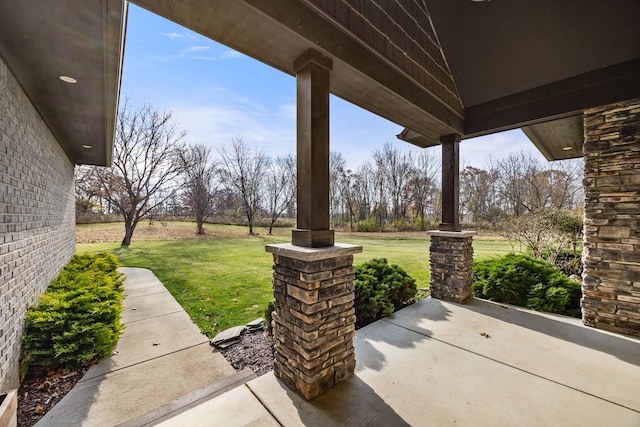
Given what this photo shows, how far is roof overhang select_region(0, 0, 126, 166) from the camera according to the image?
5.73ft

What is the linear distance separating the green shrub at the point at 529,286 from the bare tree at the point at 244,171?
1486cm

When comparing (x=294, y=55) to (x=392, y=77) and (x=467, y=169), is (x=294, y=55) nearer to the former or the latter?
(x=392, y=77)

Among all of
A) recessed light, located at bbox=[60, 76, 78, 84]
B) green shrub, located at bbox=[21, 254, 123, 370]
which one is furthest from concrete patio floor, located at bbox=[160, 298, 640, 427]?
recessed light, located at bbox=[60, 76, 78, 84]

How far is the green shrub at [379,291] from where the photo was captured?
3.59 meters

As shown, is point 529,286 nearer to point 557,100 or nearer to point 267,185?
point 557,100

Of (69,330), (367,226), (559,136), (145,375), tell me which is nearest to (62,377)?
(69,330)

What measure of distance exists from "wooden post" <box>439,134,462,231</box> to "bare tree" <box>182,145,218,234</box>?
14954 millimetres

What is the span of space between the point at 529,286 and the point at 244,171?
55.5 ft

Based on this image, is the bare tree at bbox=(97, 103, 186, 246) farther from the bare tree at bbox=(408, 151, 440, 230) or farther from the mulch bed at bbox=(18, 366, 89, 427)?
the bare tree at bbox=(408, 151, 440, 230)

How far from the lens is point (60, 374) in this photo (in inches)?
99.2

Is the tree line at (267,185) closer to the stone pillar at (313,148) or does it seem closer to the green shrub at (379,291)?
the green shrub at (379,291)

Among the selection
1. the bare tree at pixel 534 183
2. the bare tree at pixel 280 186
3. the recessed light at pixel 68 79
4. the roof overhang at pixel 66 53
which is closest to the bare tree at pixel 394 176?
the bare tree at pixel 534 183

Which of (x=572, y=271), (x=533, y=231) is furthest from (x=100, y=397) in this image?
(x=533, y=231)

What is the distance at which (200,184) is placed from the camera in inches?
642
